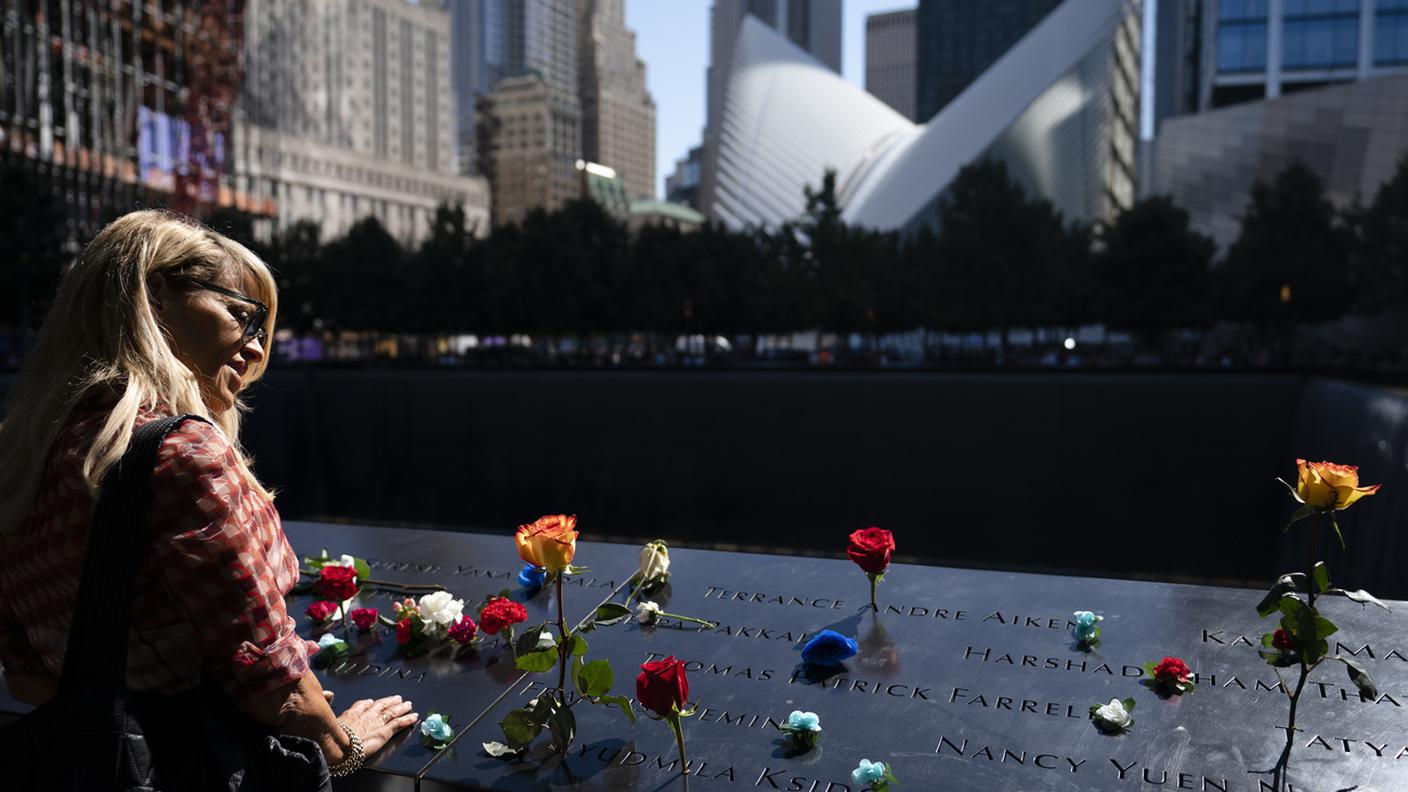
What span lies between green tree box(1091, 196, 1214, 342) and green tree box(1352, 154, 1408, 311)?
13.6 feet

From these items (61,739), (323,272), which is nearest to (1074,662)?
(61,739)

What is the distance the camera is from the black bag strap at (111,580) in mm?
1641

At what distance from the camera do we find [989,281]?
108ft

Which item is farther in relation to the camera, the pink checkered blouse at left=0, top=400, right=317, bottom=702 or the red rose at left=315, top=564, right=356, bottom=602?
the red rose at left=315, top=564, right=356, bottom=602

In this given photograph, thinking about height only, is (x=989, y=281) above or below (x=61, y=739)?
above

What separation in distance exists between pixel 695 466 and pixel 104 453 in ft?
34.5

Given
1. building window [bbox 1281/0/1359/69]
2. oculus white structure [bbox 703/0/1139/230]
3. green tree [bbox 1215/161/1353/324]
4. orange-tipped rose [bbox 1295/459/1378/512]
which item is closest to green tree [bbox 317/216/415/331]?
oculus white structure [bbox 703/0/1139/230]

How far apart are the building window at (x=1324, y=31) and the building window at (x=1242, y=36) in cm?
146

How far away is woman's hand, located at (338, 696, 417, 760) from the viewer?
237cm

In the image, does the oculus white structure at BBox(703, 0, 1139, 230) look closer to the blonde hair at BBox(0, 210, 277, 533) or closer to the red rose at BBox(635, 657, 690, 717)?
the red rose at BBox(635, 657, 690, 717)

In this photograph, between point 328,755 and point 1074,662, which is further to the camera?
point 1074,662

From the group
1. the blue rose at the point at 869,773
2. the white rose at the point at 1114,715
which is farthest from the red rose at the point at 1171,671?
the blue rose at the point at 869,773

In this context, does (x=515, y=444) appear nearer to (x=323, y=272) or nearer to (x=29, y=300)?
(x=29, y=300)

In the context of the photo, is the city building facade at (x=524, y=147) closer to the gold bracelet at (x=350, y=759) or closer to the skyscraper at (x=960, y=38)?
the skyscraper at (x=960, y=38)
